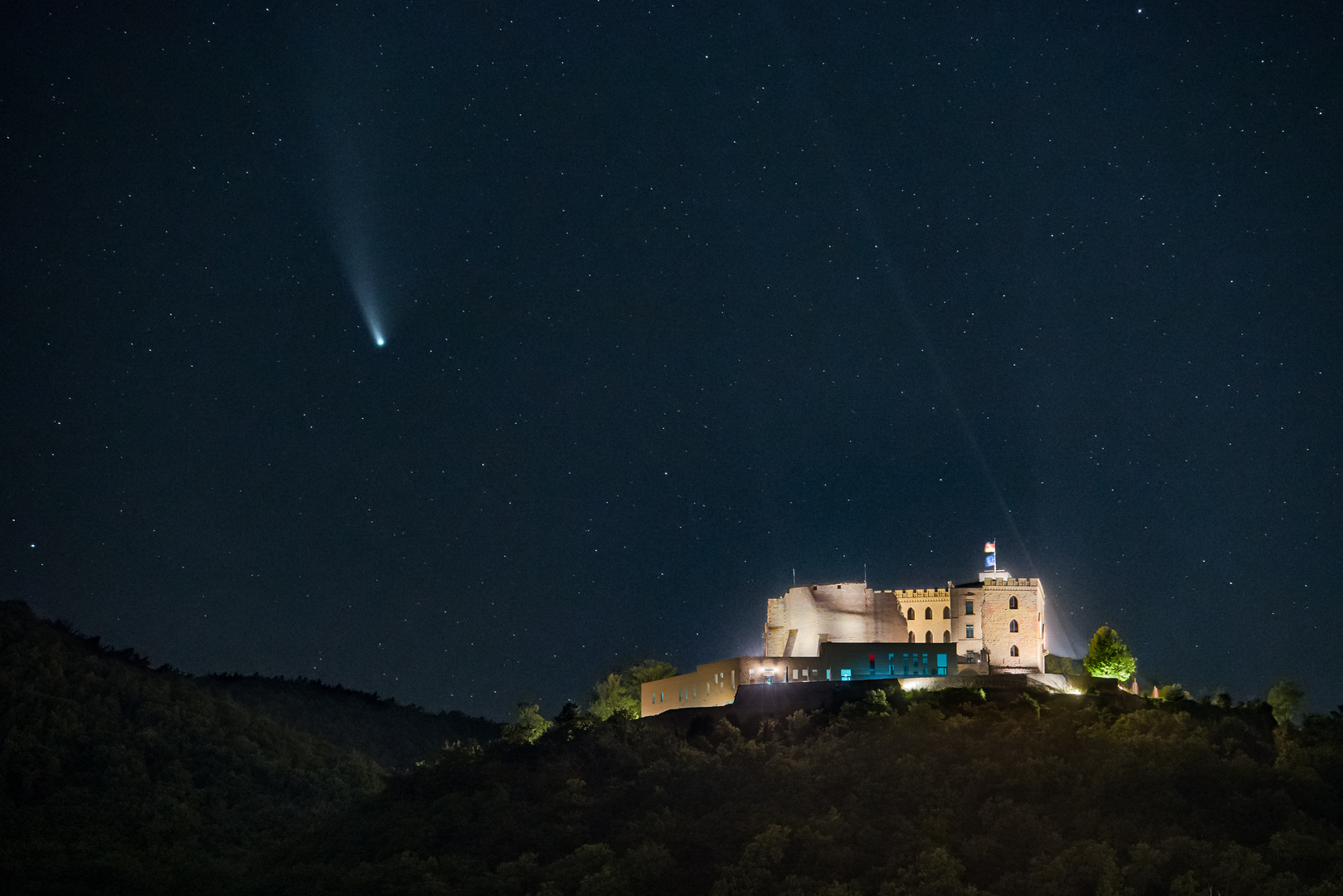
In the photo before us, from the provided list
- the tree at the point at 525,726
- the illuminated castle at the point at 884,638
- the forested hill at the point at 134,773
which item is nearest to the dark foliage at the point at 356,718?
the forested hill at the point at 134,773

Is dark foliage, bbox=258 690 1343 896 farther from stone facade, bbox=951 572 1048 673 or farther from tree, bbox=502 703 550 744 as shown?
tree, bbox=502 703 550 744

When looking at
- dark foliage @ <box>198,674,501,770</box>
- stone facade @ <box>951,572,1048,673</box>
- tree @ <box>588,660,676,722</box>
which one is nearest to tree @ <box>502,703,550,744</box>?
tree @ <box>588,660,676,722</box>

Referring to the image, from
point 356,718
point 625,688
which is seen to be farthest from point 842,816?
point 356,718

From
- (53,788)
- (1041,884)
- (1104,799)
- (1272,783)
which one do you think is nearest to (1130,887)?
(1041,884)

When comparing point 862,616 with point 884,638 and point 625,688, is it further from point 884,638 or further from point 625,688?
point 625,688

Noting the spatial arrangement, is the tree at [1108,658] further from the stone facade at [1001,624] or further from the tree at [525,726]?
the tree at [525,726]
